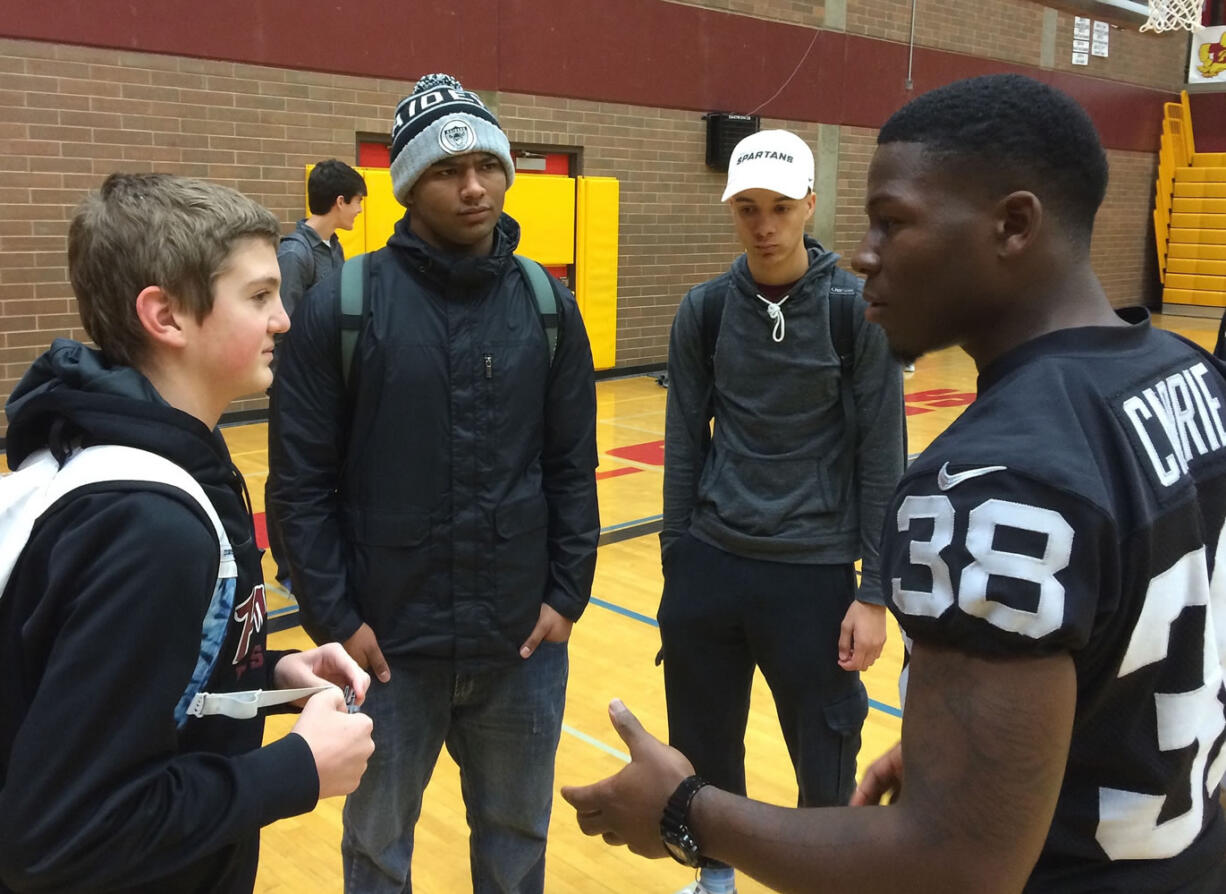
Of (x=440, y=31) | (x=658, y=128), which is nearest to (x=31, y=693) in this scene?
(x=440, y=31)

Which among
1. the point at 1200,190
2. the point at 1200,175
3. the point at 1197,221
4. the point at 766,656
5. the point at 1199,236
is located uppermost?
the point at 1200,175

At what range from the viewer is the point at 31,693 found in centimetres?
117

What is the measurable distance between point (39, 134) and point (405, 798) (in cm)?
665

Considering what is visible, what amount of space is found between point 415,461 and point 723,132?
9793mm

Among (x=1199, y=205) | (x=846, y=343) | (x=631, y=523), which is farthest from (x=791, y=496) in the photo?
(x=1199, y=205)

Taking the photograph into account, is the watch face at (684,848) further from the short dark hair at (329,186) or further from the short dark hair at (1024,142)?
the short dark hair at (329,186)

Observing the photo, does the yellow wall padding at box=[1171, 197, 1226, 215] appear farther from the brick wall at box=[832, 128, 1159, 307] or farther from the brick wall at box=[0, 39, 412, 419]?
the brick wall at box=[0, 39, 412, 419]

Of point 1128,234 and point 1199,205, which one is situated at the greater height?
point 1199,205

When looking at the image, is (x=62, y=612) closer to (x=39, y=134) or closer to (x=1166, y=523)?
(x=1166, y=523)

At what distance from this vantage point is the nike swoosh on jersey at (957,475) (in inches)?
38.9

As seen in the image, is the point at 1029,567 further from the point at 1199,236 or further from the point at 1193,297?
the point at 1199,236

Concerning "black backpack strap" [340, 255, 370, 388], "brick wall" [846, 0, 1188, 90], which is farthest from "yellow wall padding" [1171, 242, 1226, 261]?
"black backpack strap" [340, 255, 370, 388]

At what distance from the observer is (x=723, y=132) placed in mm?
11219

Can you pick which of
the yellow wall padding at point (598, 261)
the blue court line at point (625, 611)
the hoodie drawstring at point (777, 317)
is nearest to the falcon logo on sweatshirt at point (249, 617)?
the hoodie drawstring at point (777, 317)
